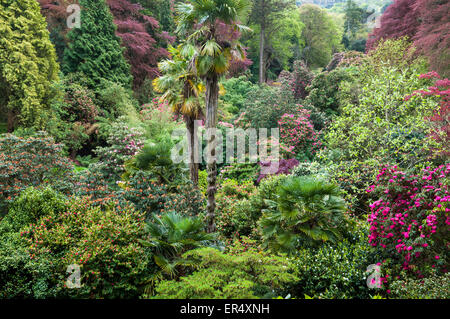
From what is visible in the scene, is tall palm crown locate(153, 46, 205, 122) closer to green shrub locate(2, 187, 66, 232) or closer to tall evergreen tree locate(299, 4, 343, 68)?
green shrub locate(2, 187, 66, 232)

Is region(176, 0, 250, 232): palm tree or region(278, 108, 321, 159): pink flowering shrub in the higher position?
region(176, 0, 250, 232): palm tree

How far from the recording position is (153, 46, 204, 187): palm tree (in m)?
8.84

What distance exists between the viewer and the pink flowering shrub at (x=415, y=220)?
15.0 feet

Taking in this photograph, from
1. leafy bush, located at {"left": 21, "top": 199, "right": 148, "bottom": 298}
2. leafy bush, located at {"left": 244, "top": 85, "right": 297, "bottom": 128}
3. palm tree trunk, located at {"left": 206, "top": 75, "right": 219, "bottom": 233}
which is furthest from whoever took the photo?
leafy bush, located at {"left": 244, "top": 85, "right": 297, "bottom": 128}

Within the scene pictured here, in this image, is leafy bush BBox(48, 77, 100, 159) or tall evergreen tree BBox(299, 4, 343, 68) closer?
leafy bush BBox(48, 77, 100, 159)


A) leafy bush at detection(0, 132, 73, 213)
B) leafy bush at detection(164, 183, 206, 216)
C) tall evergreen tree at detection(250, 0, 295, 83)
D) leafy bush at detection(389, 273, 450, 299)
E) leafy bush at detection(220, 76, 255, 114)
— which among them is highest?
tall evergreen tree at detection(250, 0, 295, 83)

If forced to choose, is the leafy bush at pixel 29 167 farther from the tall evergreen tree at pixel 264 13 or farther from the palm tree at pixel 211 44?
the tall evergreen tree at pixel 264 13

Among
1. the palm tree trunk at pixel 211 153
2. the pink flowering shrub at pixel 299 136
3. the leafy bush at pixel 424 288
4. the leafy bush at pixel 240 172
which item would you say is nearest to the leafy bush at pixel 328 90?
the pink flowering shrub at pixel 299 136

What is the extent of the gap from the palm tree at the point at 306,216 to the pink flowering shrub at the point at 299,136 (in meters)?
7.28

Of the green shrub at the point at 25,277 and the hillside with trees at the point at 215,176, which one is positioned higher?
the hillside with trees at the point at 215,176

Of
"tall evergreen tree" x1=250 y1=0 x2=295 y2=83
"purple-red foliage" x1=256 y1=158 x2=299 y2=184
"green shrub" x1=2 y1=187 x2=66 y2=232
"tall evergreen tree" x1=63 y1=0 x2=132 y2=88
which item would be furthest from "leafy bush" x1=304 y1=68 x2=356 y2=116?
"green shrub" x1=2 y1=187 x2=66 y2=232

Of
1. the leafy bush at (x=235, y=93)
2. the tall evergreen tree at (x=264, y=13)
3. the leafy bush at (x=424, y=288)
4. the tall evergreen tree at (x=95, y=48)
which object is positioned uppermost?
the tall evergreen tree at (x=264, y=13)

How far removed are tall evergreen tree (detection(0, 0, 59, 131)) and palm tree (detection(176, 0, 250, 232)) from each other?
8.67 m

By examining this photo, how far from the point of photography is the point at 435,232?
15.4ft
